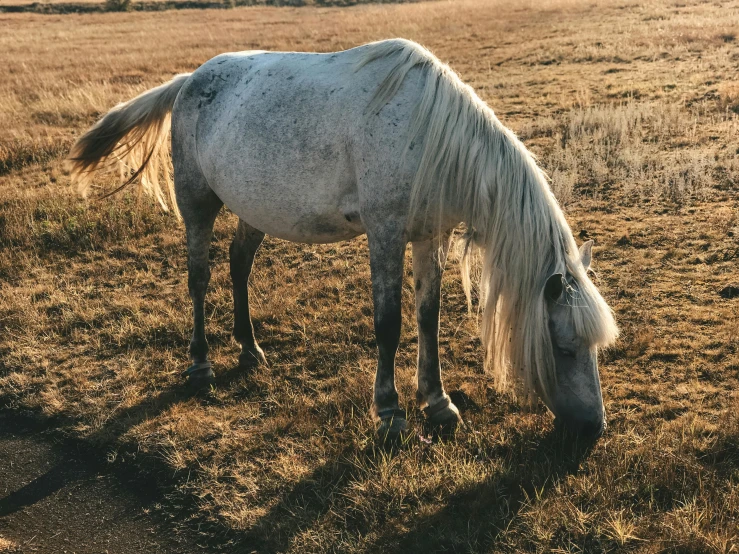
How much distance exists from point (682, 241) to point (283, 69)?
4637 mm

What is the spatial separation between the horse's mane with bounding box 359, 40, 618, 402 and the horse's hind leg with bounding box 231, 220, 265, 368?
1.91 m

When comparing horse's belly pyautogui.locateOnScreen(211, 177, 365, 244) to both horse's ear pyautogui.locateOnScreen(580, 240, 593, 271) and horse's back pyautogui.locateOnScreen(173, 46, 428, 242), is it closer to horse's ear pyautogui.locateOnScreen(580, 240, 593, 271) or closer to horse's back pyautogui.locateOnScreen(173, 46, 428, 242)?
horse's back pyautogui.locateOnScreen(173, 46, 428, 242)

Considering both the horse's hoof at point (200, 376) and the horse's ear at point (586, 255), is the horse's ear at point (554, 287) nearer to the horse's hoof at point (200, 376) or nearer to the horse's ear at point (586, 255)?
the horse's ear at point (586, 255)

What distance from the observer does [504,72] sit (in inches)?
638

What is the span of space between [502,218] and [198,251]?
2.58m

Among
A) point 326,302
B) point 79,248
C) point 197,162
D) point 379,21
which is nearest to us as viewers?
point 197,162

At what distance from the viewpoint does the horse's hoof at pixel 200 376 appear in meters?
4.89

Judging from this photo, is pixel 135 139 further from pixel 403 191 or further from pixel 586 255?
pixel 586 255

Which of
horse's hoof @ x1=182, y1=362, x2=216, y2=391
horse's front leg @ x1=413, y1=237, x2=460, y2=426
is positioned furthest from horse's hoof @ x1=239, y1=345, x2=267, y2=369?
horse's front leg @ x1=413, y1=237, x2=460, y2=426

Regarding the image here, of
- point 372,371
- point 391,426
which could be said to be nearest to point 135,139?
point 372,371

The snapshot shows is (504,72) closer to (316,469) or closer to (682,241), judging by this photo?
(682,241)

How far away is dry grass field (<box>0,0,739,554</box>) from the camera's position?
3.36 meters

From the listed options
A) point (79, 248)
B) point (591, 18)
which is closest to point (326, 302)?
point (79, 248)

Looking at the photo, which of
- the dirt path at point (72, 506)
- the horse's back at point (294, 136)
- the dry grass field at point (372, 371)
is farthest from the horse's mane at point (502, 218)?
the dirt path at point (72, 506)
